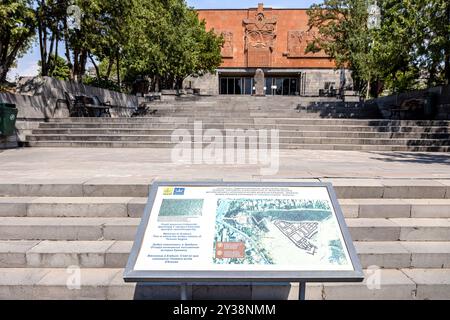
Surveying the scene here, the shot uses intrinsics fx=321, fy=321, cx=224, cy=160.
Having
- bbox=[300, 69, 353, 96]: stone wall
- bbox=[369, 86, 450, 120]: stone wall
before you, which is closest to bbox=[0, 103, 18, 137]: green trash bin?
bbox=[369, 86, 450, 120]: stone wall

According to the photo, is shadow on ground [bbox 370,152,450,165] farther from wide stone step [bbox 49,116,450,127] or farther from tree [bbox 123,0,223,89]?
tree [bbox 123,0,223,89]

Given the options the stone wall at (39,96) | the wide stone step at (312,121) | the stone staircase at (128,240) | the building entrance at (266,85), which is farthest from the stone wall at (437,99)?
the building entrance at (266,85)

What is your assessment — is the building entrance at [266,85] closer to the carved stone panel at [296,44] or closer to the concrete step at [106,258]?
the carved stone panel at [296,44]

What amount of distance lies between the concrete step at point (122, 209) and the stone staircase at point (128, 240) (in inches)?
0.6

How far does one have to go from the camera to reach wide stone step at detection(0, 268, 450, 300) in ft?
11.4

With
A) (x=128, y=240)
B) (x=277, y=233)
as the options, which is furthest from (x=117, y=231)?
(x=277, y=233)

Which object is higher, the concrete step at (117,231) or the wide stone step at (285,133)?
the wide stone step at (285,133)

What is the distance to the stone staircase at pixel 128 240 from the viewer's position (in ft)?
11.5

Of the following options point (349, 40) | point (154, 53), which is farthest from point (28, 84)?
point (349, 40)

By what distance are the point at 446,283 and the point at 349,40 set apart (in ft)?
81.0

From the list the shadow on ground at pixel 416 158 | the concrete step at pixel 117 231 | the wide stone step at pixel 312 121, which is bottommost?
the concrete step at pixel 117 231

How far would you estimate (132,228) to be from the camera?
420 cm
